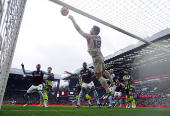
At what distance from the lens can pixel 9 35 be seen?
3.62 metres

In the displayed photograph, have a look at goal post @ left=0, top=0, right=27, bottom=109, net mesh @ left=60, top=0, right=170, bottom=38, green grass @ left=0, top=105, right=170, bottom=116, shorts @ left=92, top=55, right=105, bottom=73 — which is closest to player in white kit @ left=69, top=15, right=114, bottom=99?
shorts @ left=92, top=55, right=105, bottom=73

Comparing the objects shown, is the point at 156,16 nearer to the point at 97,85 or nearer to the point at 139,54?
the point at 139,54

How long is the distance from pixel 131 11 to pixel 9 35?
16.9 feet

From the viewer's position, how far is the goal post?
3.02 m

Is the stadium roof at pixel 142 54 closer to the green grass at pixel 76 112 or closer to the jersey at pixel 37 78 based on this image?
the green grass at pixel 76 112

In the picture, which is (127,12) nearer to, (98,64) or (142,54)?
(98,64)

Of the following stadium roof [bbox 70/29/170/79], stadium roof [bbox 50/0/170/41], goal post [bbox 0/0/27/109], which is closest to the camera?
goal post [bbox 0/0/27/109]

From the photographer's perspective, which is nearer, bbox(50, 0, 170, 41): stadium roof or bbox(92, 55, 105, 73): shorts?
bbox(92, 55, 105, 73): shorts

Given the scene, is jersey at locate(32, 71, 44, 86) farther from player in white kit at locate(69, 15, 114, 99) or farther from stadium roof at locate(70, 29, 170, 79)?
stadium roof at locate(70, 29, 170, 79)

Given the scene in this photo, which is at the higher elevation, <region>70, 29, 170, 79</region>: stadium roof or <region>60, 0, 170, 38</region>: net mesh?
<region>70, 29, 170, 79</region>: stadium roof

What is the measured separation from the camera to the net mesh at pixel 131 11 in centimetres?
567

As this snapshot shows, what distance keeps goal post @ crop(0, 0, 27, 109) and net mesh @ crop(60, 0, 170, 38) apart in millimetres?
2189

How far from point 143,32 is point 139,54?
15.4 metres

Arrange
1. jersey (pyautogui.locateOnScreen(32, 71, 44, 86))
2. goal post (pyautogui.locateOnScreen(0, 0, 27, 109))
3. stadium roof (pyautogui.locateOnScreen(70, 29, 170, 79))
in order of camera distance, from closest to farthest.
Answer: goal post (pyautogui.locateOnScreen(0, 0, 27, 109))
jersey (pyautogui.locateOnScreen(32, 71, 44, 86))
stadium roof (pyautogui.locateOnScreen(70, 29, 170, 79))
